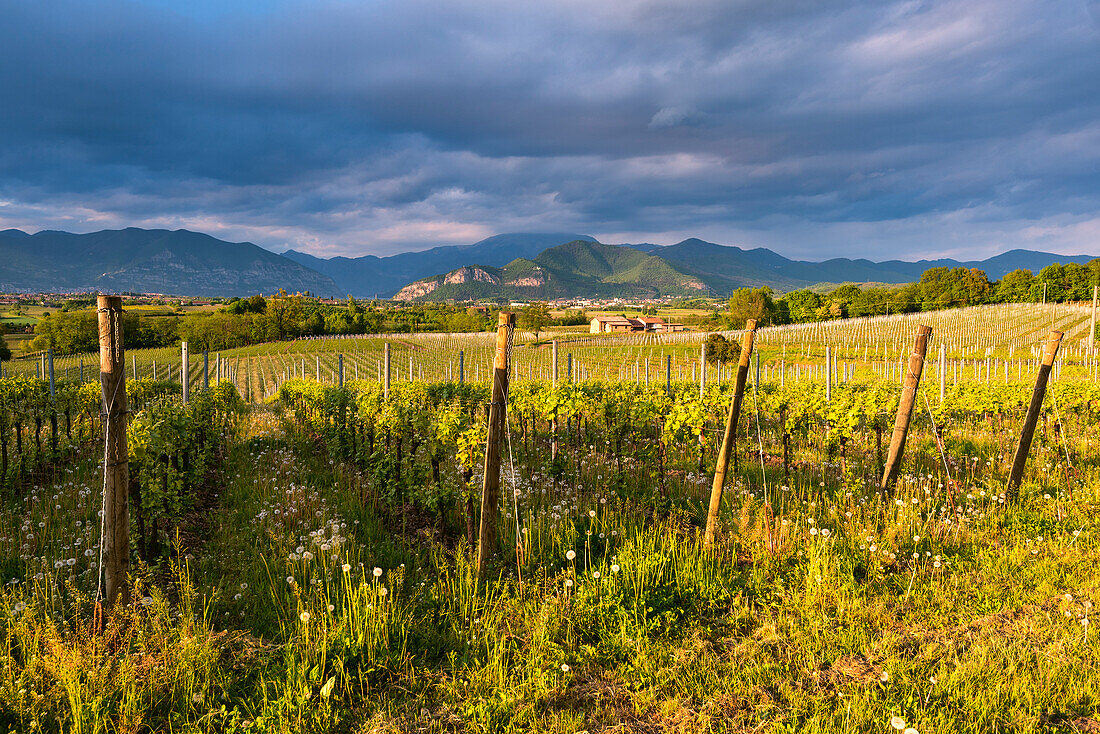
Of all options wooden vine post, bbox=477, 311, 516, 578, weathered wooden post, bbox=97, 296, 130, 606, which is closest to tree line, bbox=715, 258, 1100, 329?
wooden vine post, bbox=477, 311, 516, 578

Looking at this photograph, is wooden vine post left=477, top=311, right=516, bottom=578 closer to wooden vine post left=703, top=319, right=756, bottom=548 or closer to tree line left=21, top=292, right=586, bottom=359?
wooden vine post left=703, top=319, right=756, bottom=548

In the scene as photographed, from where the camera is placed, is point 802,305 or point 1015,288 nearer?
point 1015,288

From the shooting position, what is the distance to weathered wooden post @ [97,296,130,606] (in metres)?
3.84

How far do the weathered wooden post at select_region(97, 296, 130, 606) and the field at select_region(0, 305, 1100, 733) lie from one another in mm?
221


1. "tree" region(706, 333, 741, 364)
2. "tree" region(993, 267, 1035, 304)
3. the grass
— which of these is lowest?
the grass

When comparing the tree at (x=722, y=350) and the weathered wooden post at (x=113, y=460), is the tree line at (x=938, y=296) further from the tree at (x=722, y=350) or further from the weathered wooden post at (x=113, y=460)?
the weathered wooden post at (x=113, y=460)

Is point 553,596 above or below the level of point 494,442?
below

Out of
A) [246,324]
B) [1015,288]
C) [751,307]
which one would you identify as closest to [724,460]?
[751,307]

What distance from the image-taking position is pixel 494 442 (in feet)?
15.4

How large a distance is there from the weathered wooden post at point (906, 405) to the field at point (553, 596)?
27 centimetres

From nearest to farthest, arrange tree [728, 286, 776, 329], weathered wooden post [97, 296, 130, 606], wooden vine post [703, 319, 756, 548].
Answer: weathered wooden post [97, 296, 130, 606] → wooden vine post [703, 319, 756, 548] → tree [728, 286, 776, 329]

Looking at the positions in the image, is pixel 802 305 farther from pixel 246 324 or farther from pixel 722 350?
pixel 246 324

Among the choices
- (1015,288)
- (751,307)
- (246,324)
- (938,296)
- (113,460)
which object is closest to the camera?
(113,460)

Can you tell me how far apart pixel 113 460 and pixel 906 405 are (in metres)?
8.12
